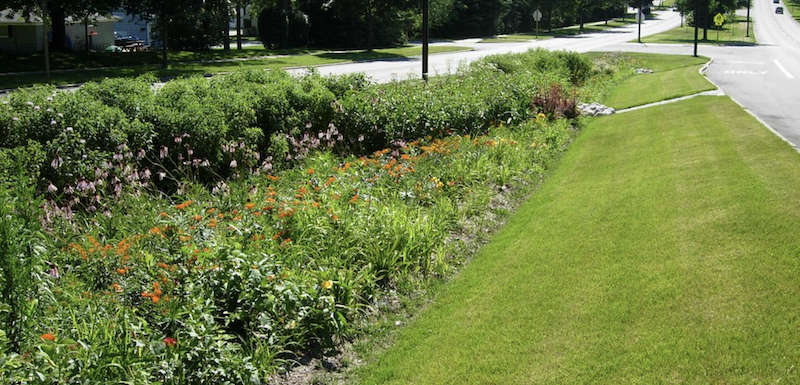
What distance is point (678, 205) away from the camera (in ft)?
27.3

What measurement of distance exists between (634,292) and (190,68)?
27324mm

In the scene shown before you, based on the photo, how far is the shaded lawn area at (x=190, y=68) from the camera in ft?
83.8

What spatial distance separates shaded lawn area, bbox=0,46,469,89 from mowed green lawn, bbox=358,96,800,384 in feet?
41.0

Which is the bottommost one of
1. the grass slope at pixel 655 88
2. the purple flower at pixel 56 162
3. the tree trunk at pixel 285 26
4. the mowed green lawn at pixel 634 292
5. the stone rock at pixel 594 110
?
the mowed green lawn at pixel 634 292

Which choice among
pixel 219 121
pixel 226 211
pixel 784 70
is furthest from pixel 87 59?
pixel 784 70

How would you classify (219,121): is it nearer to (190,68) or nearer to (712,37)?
(190,68)

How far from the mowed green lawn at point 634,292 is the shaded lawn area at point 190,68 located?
12491mm

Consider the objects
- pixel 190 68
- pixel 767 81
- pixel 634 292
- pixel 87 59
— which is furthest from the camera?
pixel 87 59

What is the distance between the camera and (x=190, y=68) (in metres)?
30.9

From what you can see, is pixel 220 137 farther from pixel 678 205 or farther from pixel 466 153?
pixel 678 205

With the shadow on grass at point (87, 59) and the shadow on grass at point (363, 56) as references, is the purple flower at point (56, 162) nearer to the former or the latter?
the shadow on grass at point (87, 59)

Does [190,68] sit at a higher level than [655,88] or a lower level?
higher

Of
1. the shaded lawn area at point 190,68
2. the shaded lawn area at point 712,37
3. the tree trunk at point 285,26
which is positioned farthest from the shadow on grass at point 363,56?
the shaded lawn area at point 712,37

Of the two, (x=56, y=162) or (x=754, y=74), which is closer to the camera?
(x=56, y=162)
